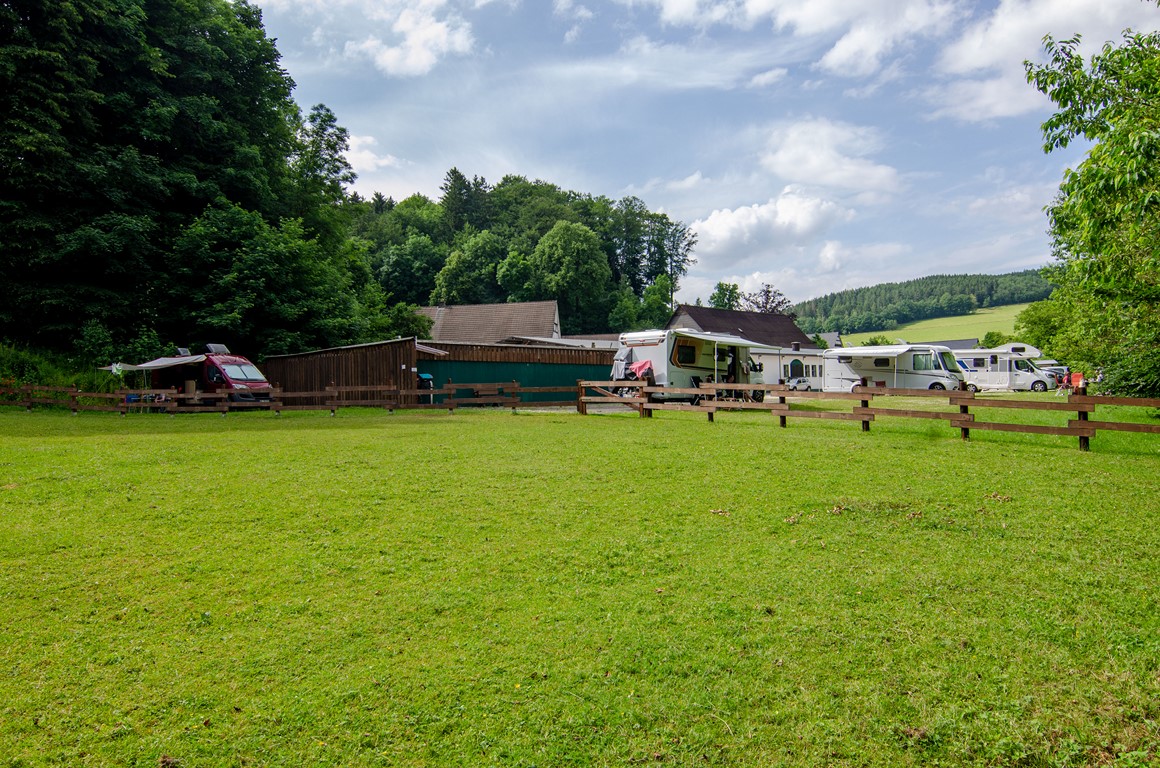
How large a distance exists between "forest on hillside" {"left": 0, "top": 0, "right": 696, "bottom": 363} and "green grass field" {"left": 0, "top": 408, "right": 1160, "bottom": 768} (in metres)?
19.2

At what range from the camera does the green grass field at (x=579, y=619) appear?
9.36 ft

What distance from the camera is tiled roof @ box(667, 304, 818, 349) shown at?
5188cm

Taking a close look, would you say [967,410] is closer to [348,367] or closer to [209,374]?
[348,367]

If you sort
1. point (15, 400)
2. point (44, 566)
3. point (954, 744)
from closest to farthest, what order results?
1. point (954, 744)
2. point (44, 566)
3. point (15, 400)

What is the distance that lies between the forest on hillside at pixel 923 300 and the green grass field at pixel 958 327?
274cm

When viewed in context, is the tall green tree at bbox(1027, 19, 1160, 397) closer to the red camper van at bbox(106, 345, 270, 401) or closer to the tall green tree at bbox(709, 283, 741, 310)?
the red camper van at bbox(106, 345, 270, 401)

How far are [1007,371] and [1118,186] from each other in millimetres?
34716

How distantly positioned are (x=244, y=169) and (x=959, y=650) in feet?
101

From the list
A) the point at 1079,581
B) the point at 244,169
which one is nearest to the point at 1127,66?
the point at 1079,581

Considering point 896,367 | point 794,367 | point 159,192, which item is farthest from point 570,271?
point 159,192

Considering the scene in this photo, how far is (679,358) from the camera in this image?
68.7 feet

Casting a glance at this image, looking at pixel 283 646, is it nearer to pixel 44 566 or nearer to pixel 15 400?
pixel 44 566

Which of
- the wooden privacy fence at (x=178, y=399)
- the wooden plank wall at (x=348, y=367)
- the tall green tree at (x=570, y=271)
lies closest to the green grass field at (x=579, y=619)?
the wooden privacy fence at (x=178, y=399)

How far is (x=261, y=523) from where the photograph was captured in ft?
18.6
